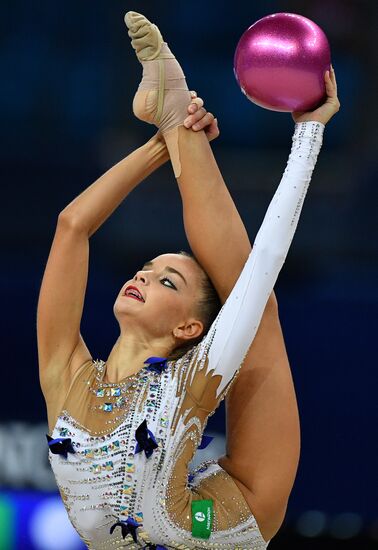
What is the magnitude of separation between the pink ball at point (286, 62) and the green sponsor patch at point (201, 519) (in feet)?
2.22

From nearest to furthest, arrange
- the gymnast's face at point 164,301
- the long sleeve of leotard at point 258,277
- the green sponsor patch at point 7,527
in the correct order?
1. the long sleeve of leotard at point 258,277
2. the gymnast's face at point 164,301
3. the green sponsor patch at point 7,527

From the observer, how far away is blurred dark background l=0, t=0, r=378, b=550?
3.19 meters

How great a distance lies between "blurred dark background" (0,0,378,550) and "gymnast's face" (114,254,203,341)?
4.43 feet

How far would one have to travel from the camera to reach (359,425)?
3.19 meters

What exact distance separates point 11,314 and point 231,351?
1663mm

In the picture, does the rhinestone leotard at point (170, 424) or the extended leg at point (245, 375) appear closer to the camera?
the rhinestone leotard at point (170, 424)

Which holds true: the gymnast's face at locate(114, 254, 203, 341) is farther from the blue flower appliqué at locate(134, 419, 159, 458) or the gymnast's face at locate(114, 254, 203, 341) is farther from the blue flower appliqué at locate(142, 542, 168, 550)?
the blue flower appliqué at locate(142, 542, 168, 550)

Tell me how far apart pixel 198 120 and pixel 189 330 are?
14.5 inches

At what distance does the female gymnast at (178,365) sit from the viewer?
1.79 meters

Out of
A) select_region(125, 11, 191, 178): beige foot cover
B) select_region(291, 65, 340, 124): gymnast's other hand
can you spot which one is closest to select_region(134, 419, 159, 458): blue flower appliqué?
select_region(125, 11, 191, 178): beige foot cover

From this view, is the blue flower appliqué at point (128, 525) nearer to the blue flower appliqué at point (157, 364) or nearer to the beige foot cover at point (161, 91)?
the blue flower appliqué at point (157, 364)

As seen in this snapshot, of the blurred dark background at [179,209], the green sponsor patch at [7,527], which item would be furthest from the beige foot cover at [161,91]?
the green sponsor patch at [7,527]

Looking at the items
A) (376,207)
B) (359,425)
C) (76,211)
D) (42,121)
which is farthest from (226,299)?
(42,121)

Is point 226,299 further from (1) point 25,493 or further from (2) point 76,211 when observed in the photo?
(1) point 25,493
